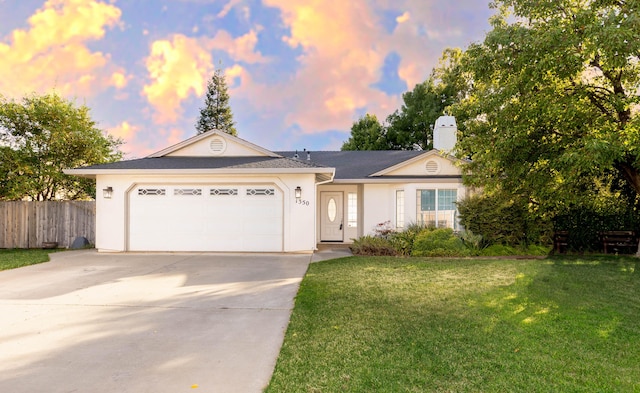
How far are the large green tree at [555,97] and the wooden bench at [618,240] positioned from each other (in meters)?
1.69

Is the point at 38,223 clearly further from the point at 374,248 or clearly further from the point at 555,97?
the point at 555,97

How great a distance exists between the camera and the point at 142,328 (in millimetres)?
4824

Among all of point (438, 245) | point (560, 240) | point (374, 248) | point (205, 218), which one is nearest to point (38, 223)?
point (205, 218)

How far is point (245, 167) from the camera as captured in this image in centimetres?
1172

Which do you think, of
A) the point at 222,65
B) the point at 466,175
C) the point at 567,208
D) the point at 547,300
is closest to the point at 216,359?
the point at 547,300

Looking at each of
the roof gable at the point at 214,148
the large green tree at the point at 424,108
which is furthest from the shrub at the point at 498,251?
the large green tree at the point at 424,108

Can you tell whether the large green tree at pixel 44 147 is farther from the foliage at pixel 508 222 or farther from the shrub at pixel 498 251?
the shrub at pixel 498 251

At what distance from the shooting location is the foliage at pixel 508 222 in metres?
12.2

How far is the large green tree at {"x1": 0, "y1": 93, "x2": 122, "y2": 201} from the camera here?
46.4 feet

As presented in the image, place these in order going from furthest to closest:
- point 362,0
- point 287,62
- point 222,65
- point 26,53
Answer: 1. point 222,65
2. point 287,62
3. point 26,53
4. point 362,0

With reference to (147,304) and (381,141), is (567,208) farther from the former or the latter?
(381,141)

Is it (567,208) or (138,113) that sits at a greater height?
(138,113)

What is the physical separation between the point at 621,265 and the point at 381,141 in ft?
80.7

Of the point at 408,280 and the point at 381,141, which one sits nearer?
the point at 408,280
